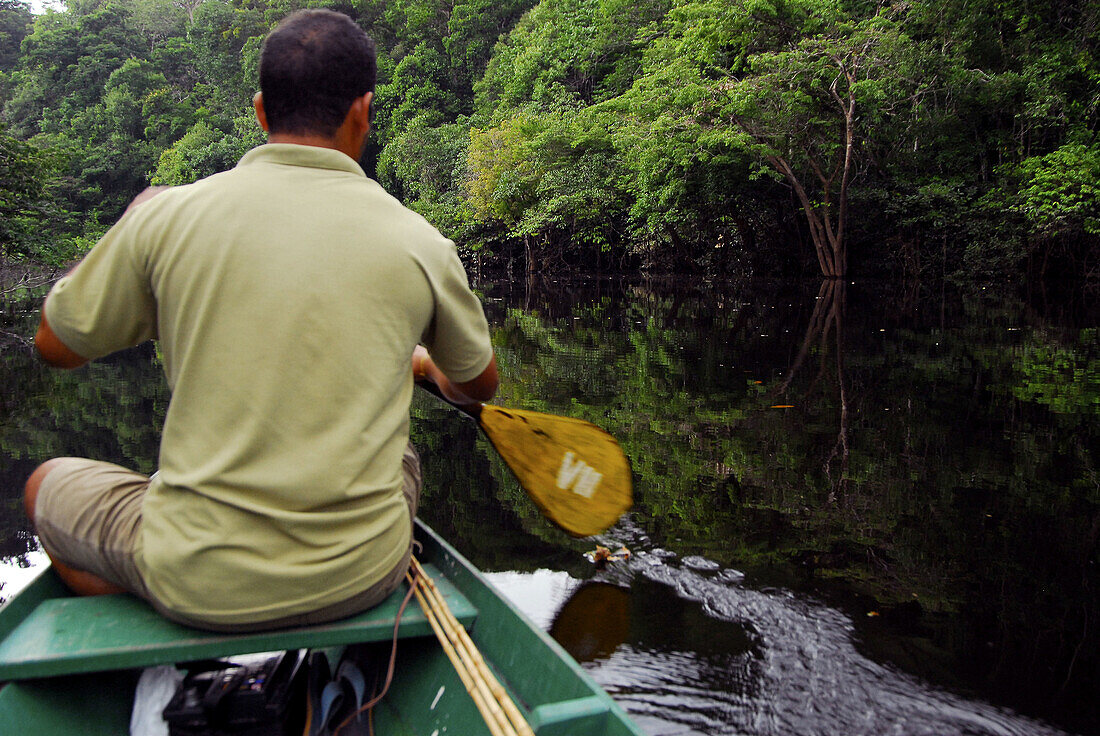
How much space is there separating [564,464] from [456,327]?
1.02 meters

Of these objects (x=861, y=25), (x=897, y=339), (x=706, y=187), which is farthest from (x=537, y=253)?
(x=897, y=339)

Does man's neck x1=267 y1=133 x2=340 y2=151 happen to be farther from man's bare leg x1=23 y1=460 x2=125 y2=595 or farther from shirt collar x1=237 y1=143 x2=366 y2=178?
man's bare leg x1=23 y1=460 x2=125 y2=595

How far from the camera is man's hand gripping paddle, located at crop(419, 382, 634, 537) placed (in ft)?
8.07

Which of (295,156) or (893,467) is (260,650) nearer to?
(295,156)

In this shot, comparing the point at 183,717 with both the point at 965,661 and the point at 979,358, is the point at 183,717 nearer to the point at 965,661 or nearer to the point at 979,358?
the point at 965,661

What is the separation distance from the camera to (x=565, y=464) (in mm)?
2572

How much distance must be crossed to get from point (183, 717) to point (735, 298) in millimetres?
15540

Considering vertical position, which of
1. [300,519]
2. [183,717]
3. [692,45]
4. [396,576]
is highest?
[692,45]

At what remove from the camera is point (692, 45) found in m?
17.8

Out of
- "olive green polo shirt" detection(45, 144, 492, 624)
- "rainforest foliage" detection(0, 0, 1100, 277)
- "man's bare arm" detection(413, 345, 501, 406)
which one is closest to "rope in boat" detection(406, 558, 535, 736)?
"olive green polo shirt" detection(45, 144, 492, 624)

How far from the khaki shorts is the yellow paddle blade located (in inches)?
27.9

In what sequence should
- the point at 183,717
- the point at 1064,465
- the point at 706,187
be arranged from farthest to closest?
the point at 706,187
the point at 1064,465
the point at 183,717

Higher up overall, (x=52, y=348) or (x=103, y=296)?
(x=103, y=296)

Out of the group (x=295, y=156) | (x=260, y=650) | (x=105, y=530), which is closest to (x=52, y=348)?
(x=105, y=530)
